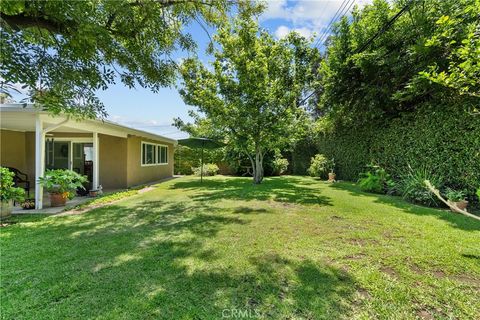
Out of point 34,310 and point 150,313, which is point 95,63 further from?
point 150,313

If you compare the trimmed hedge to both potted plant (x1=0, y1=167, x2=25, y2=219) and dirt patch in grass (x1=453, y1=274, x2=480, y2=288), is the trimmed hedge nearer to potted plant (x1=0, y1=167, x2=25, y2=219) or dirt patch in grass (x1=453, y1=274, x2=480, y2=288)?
dirt patch in grass (x1=453, y1=274, x2=480, y2=288)

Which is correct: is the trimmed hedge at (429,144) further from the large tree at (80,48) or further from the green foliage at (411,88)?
the large tree at (80,48)

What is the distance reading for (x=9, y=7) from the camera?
2.59 m

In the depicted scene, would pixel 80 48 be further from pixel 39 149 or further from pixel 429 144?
pixel 429 144

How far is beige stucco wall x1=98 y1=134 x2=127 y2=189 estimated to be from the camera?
1105 cm

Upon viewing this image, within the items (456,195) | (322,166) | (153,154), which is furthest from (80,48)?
(322,166)

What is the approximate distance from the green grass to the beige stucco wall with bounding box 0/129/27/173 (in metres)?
5.74

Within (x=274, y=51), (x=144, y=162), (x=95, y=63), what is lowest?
(x=144, y=162)

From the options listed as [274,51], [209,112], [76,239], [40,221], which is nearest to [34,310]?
[76,239]

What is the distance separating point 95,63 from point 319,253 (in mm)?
4500

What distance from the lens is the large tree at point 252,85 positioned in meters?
10.9

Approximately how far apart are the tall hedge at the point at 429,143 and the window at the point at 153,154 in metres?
10.3

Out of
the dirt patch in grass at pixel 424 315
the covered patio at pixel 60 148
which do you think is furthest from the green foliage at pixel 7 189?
the dirt patch in grass at pixel 424 315

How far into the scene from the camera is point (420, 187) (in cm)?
717
